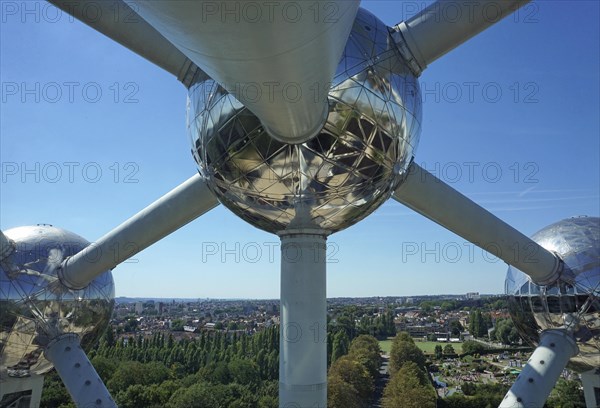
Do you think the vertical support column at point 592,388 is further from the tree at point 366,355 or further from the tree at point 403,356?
the tree at point 403,356

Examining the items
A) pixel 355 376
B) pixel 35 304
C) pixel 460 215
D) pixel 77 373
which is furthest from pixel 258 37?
pixel 355 376

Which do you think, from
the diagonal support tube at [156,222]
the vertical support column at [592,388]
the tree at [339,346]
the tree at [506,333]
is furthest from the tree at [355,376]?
the tree at [506,333]

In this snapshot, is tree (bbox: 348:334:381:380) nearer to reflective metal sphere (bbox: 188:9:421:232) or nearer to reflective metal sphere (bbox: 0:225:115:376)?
reflective metal sphere (bbox: 0:225:115:376)

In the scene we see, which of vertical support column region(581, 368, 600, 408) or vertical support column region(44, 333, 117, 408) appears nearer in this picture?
vertical support column region(44, 333, 117, 408)

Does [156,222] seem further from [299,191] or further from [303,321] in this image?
[299,191]

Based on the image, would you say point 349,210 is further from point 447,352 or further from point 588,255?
point 447,352

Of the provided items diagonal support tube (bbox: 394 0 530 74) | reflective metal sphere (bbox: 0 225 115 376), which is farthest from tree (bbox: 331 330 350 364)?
diagonal support tube (bbox: 394 0 530 74)
